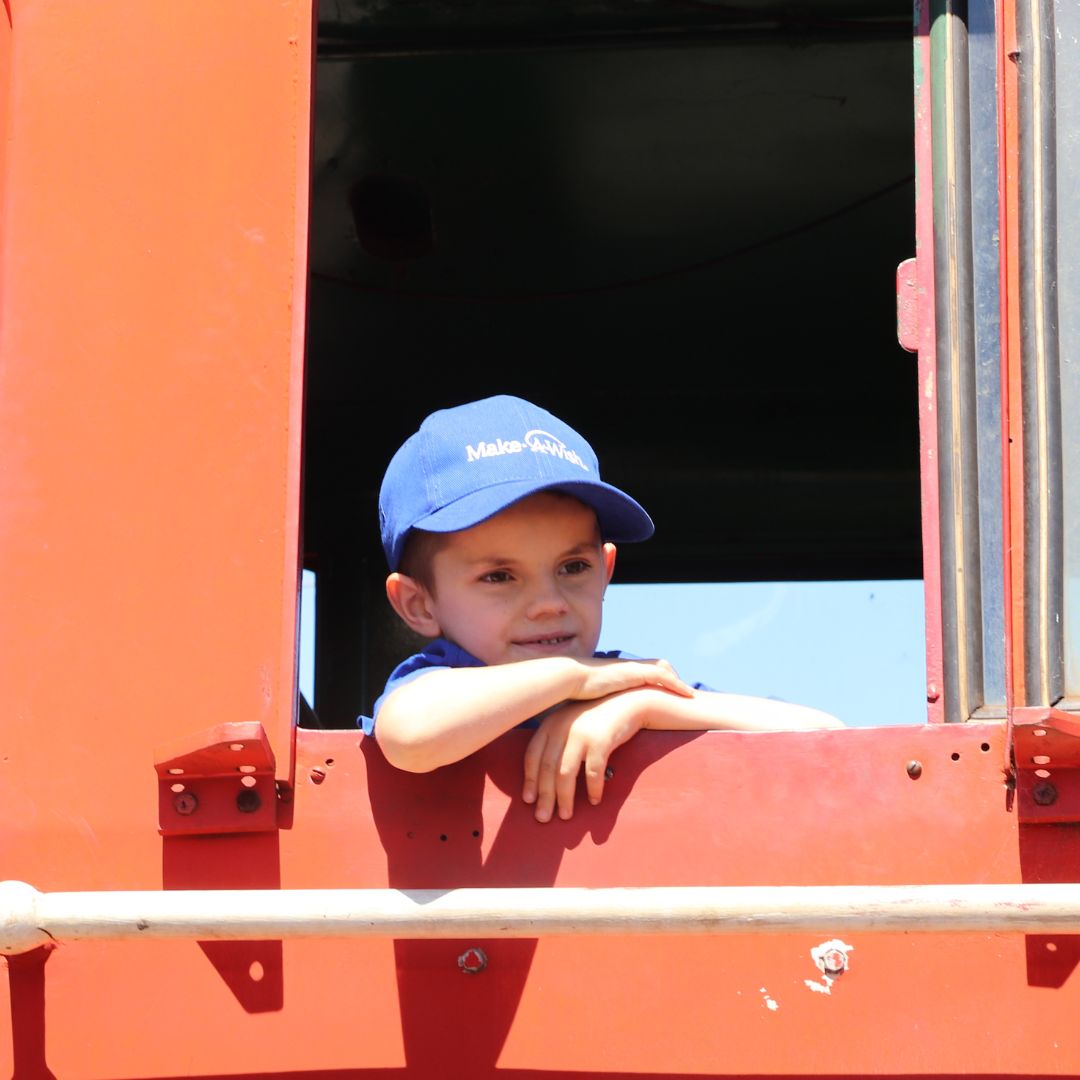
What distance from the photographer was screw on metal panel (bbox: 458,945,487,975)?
4.92 feet

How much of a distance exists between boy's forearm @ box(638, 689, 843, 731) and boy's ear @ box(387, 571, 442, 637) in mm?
359

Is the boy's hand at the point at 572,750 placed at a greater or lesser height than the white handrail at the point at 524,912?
greater

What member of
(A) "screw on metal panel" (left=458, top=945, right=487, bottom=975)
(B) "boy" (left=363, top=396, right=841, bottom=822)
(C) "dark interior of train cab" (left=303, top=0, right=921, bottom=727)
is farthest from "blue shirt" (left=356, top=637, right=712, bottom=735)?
(C) "dark interior of train cab" (left=303, top=0, right=921, bottom=727)

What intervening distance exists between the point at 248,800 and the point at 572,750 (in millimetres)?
289

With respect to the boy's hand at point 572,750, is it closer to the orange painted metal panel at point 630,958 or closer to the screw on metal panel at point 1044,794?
the orange painted metal panel at point 630,958

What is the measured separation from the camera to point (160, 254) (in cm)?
171

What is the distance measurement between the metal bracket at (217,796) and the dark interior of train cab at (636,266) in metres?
1.80

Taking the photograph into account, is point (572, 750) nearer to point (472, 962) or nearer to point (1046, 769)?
point (472, 962)

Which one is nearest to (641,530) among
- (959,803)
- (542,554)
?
(542,554)

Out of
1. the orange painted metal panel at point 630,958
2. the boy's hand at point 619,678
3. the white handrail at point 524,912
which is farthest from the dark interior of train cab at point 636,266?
the white handrail at point 524,912

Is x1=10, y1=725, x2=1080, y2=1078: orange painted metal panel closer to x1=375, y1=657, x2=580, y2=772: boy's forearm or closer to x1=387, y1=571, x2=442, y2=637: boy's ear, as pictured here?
x1=375, y1=657, x2=580, y2=772: boy's forearm

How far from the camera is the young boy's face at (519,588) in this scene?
5.92 feet

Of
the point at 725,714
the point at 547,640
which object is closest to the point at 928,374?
the point at 725,714

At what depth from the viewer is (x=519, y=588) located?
5.97 ft
